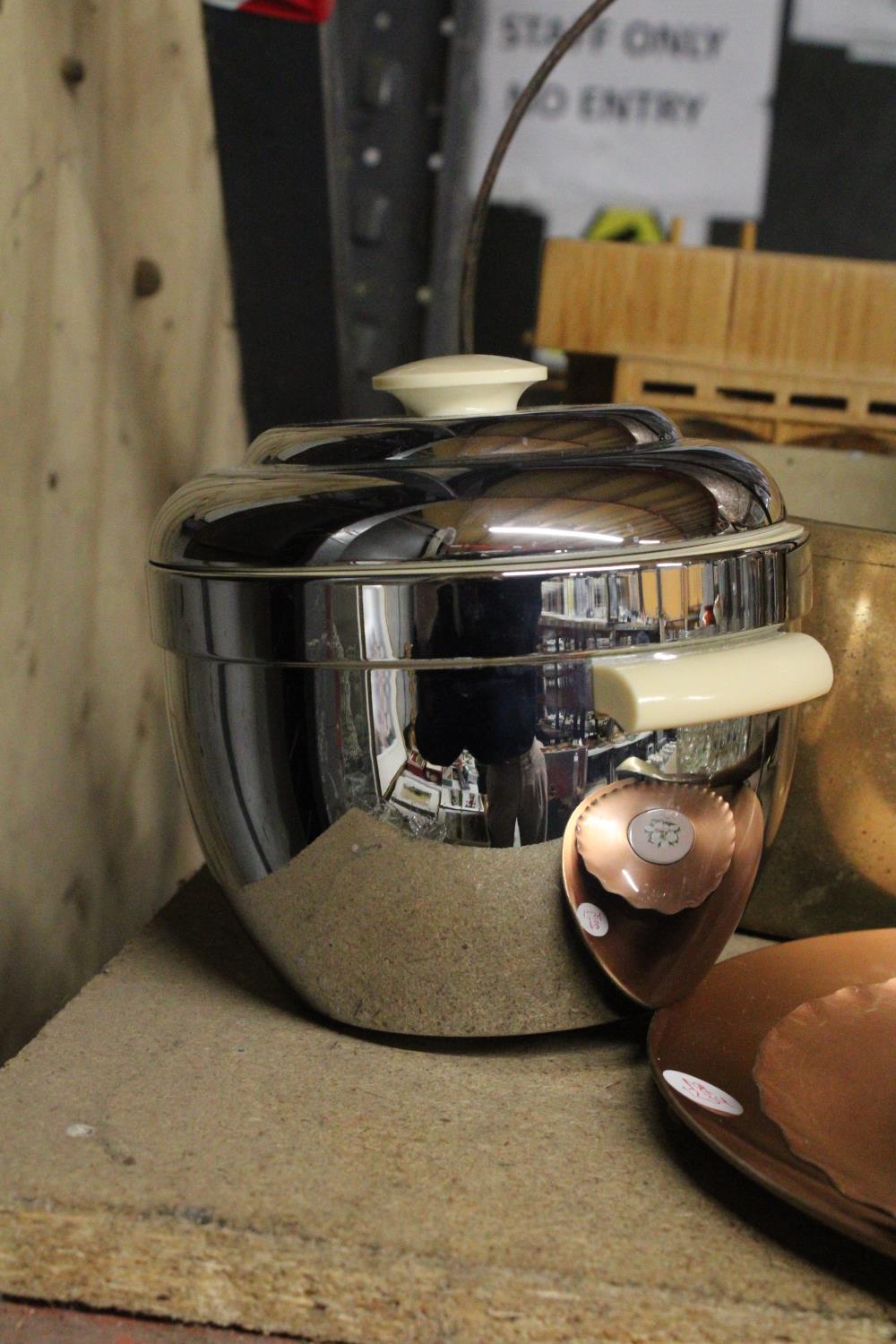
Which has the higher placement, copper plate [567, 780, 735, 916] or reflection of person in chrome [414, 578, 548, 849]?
reflection of person in chrome [414, 578, 548, 849]

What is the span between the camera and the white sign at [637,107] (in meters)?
1.45

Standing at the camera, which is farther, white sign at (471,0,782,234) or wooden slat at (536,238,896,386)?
white sign at (471,0,782,234)

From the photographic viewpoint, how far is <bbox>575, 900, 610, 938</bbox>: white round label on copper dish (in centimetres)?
62

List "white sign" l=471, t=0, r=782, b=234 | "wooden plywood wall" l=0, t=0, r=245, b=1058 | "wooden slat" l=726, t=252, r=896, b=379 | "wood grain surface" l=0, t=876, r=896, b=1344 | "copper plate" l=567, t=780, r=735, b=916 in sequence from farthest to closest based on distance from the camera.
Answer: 1. "white sign" l=471, t=0, r=782, b=234
2. "wooden slat" l=726, t=252, r=896, b=379
3. "wooden plywood wall" l=0, t=0, r=245, b=1058
4. "copper plate" l=567, t=780, r=735, b=916
5. "wood grain surface" l=0, t=876, r=896, b=1344

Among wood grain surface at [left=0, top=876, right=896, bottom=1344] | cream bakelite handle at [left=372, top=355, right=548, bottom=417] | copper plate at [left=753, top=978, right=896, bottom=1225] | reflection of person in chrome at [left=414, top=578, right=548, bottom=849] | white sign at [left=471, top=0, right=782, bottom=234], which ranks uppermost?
white sign at [left=471, top=0, right=782, bottom=234]

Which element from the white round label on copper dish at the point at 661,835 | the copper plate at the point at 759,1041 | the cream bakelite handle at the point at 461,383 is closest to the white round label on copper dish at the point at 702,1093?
the copper plate at the point at 759,1041

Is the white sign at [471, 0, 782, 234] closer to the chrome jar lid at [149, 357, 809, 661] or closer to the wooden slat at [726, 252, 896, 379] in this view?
the wooden slat at [726, 252, 896, 379]

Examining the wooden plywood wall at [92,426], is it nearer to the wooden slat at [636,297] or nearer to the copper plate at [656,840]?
the wooden slat at [636,297]

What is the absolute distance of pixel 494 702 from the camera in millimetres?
571

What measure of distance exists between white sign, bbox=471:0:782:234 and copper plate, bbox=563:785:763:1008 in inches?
42.9

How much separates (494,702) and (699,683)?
0.10 m

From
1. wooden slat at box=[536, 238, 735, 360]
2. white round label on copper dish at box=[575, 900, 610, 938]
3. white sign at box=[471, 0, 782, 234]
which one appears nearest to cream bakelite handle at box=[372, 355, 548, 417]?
white round label on copper dish at box=[575, 900, 610, 938]

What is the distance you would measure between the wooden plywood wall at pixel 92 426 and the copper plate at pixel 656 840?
21.0 inches

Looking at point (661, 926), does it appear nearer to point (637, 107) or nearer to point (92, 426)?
point (92, 426)
